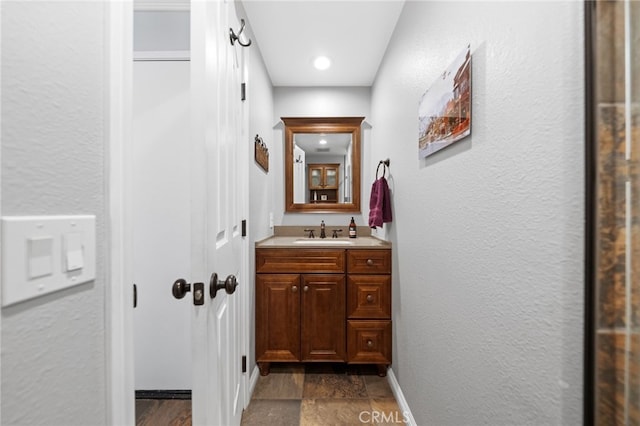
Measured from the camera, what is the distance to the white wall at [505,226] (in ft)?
2.04

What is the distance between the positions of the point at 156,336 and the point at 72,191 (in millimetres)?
1625

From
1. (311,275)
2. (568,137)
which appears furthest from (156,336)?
(568,137)

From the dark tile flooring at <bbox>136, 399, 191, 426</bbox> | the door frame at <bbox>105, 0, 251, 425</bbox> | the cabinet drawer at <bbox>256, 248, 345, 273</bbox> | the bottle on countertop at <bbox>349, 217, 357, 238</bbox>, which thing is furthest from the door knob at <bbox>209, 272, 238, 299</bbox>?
the bottle on countertop at <bbox>349, 217, 357, 238</bbox>

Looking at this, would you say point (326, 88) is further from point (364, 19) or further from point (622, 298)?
point (622, 298)

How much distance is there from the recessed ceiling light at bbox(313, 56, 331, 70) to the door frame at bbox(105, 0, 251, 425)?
1.87 m

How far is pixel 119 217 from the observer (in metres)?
0.62

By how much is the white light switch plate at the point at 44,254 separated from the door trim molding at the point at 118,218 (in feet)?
0.17

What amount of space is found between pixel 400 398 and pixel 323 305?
2.36 ft

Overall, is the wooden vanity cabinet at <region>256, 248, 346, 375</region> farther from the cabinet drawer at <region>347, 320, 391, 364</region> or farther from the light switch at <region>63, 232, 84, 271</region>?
the light switch at <region>63, 232, 84, 271</region>

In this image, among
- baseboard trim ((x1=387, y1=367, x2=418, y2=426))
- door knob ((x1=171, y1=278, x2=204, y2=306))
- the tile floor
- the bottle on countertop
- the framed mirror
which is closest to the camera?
door knob ((x1=171, y1=278, x2=204, y2=306))

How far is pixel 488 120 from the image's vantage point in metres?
0.89

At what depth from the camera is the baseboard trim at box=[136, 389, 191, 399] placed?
1.83m

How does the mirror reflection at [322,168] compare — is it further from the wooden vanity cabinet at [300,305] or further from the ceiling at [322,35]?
the wooden vanity cabinet at [300,305]

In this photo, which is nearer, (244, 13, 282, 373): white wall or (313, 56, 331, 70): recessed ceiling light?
(244, 13, 282, 373): white wall
